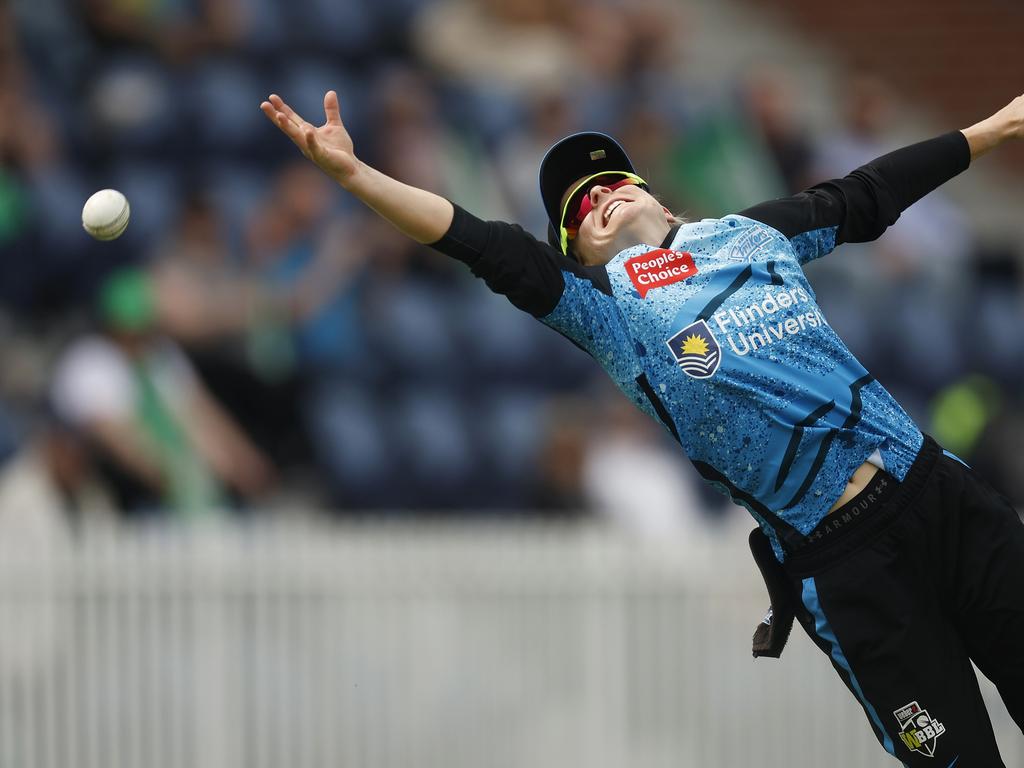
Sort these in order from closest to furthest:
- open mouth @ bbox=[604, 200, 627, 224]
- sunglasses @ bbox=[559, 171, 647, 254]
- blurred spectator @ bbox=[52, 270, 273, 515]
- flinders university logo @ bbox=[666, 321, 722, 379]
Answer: flinders university logo @ bbox=[666, 321, 722, 379], open mouth @ bbox=[604, 200, 627, 224], sunglasses @ bbox=[559, 171, 647, 254], blurred spectator @ bbox=[52, 270, 273, 515]

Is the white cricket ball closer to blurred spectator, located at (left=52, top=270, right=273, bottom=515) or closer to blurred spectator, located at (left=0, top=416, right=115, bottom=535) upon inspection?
blurred spectator, located at (left=0, top=416, right=115, bottom=535)

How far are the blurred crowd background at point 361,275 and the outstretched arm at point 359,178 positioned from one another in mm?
5558

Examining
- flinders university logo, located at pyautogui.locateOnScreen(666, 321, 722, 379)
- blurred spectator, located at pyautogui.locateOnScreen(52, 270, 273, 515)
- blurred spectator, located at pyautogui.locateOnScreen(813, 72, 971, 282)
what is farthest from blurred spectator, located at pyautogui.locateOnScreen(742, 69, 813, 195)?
flinders university logo, located at pyautogui.locateOnScreen(666, 321, 722, 379)

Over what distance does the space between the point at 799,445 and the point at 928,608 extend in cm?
65

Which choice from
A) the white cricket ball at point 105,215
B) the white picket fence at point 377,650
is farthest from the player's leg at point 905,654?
the white picket fence at point 377,650

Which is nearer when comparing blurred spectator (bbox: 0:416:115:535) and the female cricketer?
the female cricketer

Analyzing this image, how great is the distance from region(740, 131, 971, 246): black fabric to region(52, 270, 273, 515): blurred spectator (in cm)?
586

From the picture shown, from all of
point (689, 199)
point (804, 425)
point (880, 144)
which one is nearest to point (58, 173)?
point (689, 199)

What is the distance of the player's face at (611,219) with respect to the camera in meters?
5.73

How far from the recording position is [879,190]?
5.83 m

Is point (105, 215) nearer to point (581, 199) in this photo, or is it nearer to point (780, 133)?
point (581, 199)

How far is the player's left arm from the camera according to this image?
5773 millimetres

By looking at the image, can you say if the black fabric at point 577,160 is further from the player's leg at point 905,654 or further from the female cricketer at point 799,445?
the player's leg at point 905,654

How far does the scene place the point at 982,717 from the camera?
5.31m
